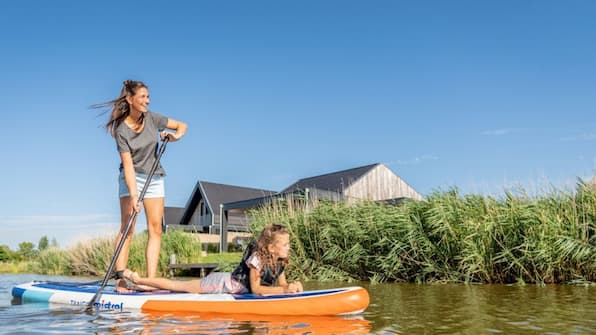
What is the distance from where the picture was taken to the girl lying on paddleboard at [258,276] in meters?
4.32

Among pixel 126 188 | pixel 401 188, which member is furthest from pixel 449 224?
pixel 401 188

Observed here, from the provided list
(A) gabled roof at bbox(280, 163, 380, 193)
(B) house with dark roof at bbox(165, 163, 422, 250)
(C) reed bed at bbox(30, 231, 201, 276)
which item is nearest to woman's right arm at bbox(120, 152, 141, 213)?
(C) reed bed at bbox(30, 231, 201, 276)

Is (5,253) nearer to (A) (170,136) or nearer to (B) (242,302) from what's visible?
(A) (170,136)

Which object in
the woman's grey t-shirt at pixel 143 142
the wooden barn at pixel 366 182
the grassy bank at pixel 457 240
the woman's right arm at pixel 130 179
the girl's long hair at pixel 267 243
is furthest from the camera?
the wooden barn at pixel 366 182

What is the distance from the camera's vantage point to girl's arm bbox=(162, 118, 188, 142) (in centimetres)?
539

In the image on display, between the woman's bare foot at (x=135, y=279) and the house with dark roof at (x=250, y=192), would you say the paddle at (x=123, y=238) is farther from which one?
the house with dark roof at (x=250, y=192)

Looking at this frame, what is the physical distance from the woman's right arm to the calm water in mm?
947

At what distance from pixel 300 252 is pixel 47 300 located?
4.83m

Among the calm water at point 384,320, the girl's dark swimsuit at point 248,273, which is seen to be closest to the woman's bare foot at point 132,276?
the calm water at point 384,320

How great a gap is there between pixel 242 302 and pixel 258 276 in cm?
27

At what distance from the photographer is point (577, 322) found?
376 centimetres

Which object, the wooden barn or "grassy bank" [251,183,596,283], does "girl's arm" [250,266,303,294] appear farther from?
the wooden barn

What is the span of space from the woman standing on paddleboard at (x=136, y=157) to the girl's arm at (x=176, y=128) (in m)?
0.23

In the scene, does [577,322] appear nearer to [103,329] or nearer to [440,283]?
[103,329]
